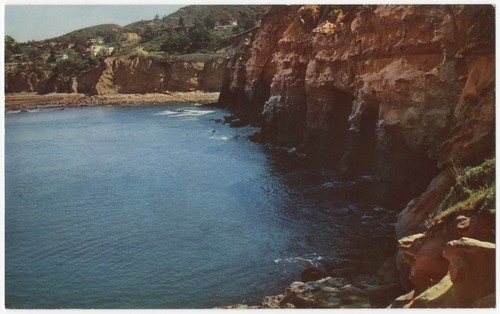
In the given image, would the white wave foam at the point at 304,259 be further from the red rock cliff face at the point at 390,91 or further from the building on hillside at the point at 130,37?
the building on hillside at the point at 130,37

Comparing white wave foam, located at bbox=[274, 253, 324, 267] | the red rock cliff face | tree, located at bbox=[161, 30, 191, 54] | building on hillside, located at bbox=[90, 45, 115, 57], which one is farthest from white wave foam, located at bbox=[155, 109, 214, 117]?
white wave foam, located at bbox=[274, 253, 324, 267]

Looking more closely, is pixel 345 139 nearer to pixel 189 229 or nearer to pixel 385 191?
pixel 385 191

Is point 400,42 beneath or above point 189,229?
above

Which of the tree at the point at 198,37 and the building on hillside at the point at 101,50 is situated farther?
the tree at the point at 198,37

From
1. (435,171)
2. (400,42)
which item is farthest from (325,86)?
(435,171)

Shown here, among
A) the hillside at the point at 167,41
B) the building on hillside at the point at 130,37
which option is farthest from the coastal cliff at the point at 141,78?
the building on hillside at the point at 130,37

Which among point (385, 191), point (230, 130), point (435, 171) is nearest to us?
point (435, 171)

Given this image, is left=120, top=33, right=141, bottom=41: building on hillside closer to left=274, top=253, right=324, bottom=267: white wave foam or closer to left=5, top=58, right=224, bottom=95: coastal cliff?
left=5, top=58, right=224, bottom=95: coastal cliff
